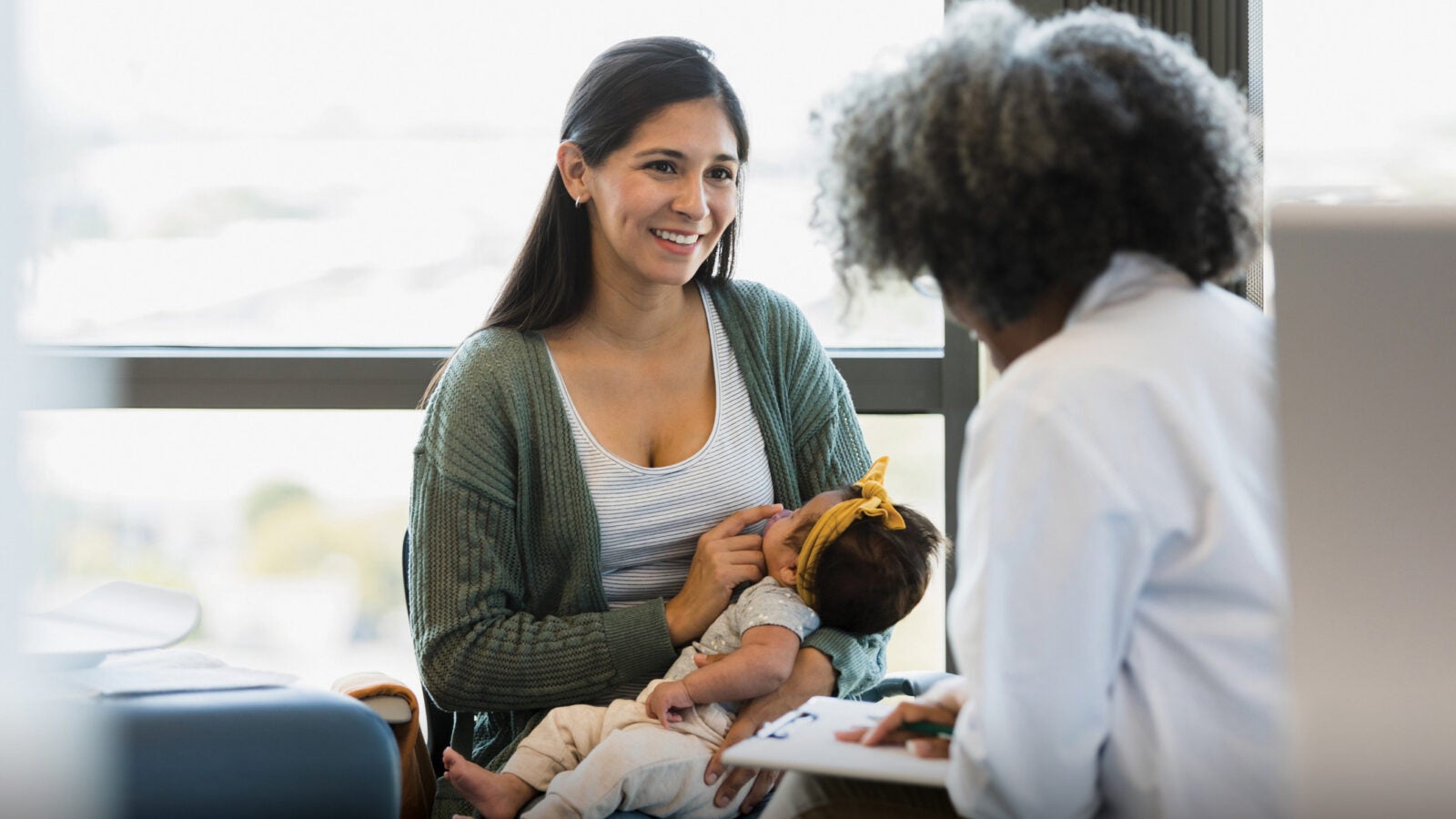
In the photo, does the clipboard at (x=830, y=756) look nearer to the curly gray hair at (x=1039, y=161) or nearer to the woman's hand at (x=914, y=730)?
the woman's hand at (x=914, y=730)

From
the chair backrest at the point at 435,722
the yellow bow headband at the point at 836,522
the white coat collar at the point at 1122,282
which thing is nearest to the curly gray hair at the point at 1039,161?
the white coat collar at the point at 1122,282

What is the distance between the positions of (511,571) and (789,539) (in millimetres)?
408

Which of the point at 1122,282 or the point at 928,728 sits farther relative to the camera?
the point at 928,728

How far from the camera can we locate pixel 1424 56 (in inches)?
86.4

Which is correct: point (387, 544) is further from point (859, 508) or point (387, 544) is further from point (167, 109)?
point (859, 508)

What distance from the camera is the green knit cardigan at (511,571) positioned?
1804mm

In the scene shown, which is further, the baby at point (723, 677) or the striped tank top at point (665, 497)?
the striped tank top at point (665, 497)

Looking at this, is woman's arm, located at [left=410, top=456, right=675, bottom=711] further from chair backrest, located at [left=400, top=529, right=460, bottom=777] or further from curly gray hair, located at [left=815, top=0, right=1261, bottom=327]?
curly gray hair, located at [left=815, top=0, right=1261, bottom=327]

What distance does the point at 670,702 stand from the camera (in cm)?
169

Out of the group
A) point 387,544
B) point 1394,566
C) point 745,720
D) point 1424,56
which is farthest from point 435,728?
point 1424,56

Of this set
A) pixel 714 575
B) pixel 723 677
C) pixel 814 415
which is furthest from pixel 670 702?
pixel 814 415

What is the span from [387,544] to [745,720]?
1183mm

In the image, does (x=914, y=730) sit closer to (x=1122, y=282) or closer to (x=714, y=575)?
(x=1122, y=282)

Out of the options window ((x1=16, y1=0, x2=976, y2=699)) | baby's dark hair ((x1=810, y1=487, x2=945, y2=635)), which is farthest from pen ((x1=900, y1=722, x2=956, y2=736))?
window ((x1=16, y1=0, x2=976, y2=699))
